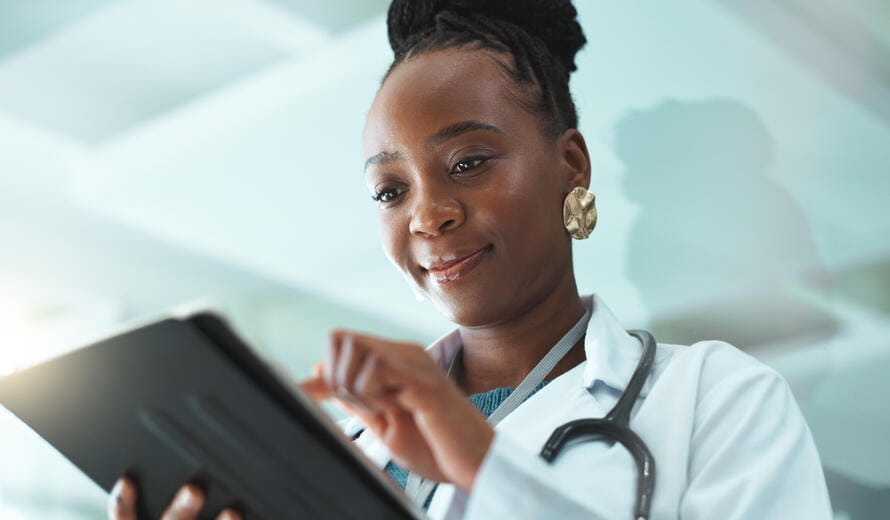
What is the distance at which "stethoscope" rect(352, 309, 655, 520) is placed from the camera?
90 centimetres

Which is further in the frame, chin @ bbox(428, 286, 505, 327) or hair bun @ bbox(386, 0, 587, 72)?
hair bun @ bbox(386, 0, 587, 72)

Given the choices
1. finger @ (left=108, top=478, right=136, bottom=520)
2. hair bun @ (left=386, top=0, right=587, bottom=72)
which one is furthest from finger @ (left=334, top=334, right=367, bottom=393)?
hair bun @ (left=386, top=0, right=587, bottom=72)

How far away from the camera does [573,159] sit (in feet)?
4.14

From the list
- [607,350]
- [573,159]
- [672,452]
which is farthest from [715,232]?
[672,452]

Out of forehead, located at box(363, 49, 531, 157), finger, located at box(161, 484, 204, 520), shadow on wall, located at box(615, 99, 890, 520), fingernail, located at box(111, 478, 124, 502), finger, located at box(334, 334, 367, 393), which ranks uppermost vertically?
forehead, located at box(363, 49, 531, 157)

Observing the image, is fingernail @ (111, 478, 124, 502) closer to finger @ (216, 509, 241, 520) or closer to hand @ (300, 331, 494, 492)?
finger @ (216, 509, 241, 520)

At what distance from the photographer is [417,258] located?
1.20 metres

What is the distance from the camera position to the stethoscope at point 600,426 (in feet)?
2.95

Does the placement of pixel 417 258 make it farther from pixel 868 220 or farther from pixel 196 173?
pixel 196 173

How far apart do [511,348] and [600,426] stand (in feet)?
1.01

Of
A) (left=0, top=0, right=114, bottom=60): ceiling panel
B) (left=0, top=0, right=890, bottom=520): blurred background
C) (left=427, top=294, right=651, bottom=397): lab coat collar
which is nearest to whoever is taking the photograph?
(left=427, top=294, right=651, bottom=397): lab coat collar

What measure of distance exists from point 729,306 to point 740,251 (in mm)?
108

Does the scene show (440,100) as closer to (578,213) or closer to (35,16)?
(578,213)

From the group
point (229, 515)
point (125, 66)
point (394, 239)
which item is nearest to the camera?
point (229, 515)
